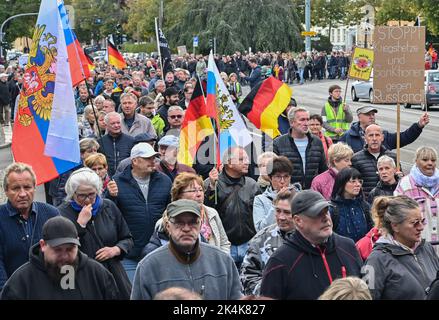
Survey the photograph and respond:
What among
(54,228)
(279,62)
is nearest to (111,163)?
(54,228)

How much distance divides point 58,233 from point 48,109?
137 inches

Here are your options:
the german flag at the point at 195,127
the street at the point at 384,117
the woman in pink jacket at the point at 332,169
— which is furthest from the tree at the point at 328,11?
the woman in pink jacket at the point at 332,169

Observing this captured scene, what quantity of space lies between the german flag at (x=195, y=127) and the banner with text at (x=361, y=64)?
796cm

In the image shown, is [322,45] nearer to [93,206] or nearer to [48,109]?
[48,109]

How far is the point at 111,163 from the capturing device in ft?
37.4

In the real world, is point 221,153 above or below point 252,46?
above

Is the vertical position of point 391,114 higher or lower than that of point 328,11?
lower

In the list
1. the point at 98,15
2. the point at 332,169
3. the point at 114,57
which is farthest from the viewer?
the point at 98,15

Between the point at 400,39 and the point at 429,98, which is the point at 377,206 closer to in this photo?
the point at 400,39

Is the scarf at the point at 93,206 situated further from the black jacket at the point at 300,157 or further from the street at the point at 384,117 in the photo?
the street at the point at 384,117

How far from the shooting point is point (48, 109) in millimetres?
9188

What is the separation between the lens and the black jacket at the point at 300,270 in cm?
596

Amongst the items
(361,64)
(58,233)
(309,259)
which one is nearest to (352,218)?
(309,259)
